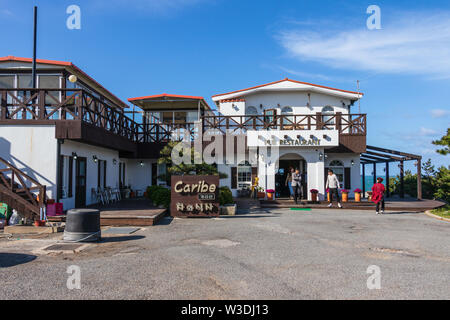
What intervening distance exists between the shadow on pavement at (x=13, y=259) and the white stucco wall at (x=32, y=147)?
16.9 ft

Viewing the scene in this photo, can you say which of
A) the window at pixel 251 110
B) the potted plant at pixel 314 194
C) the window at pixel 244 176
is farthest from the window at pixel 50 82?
the potted plant at pixel 314 194

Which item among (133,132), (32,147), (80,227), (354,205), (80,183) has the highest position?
(133,132)

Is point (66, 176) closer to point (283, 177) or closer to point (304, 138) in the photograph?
point (304, 138)

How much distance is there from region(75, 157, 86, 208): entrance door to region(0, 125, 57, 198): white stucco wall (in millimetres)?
2080

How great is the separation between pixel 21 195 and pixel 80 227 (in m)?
3.99

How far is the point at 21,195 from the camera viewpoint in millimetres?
10398

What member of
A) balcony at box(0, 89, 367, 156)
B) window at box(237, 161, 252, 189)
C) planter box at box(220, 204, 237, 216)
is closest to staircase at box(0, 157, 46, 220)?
balcony at box(0, 89, 367, 156)

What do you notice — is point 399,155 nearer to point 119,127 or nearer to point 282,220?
point 282,220

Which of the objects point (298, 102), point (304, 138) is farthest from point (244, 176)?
point (298, 102)

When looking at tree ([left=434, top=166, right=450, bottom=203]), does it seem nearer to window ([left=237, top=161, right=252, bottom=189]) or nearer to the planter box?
window ([left=237, top=161, right=252, bottom=189])

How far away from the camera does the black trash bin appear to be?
770 cm

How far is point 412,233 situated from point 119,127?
42.1 feet

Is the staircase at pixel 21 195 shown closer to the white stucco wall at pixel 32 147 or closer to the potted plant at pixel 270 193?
the white stucco wall at pixel 32 147

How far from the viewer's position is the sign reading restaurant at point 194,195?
11617 millimetres
